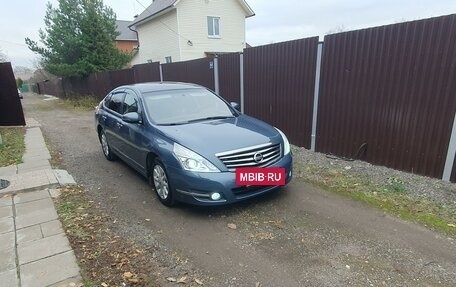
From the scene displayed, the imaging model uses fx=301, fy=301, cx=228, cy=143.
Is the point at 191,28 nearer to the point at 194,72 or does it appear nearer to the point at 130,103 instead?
the point at 194,72

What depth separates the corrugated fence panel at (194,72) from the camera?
924 centimetres

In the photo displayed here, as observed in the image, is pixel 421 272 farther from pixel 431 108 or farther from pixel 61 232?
pixel 61 232

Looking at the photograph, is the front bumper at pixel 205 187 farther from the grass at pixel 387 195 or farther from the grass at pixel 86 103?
the grass at pixel 86 103

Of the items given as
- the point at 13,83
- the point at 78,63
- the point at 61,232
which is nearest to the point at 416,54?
the point at 61,232

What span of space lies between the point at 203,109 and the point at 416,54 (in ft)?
10.7

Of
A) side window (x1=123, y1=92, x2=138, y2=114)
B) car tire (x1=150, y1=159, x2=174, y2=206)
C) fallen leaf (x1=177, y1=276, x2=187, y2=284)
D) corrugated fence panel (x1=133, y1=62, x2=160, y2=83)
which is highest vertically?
corrugated fence panel (x1=133, y1=62, x2=160, y2=83)

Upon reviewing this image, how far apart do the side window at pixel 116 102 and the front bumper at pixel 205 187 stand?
2.39 meters

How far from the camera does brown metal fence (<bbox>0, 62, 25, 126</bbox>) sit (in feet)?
33.0

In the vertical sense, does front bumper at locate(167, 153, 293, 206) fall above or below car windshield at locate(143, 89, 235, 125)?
below

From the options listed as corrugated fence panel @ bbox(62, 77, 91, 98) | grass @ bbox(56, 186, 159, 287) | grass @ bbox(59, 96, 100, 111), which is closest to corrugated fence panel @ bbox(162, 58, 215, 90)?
grass @ bbox(56, 186, 159, 287)

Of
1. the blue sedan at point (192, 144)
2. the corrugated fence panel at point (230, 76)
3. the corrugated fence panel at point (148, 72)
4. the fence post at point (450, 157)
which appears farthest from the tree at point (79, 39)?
the fence post at point (450, 157)

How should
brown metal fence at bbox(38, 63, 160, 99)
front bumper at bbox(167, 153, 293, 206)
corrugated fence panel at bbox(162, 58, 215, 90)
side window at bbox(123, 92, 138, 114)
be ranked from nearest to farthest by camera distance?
front bumper at bbox(167, 153, 293, 206)
side window at bbox(123, 92, 138, 114)
corrugated fence panel at bbox(162, 58, 215, 90)
brown metal fence at bbox(38, 63, 160, 99)

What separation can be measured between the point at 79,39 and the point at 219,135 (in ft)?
59.4

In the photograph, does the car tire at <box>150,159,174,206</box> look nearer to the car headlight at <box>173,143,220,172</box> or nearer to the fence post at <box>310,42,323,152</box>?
the car headlight at <box>173,143,220,172</box>
